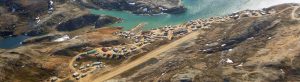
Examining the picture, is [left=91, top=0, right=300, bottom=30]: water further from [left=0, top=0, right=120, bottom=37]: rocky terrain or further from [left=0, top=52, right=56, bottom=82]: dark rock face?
[left=0, top=52, right=56, bottom=82]: dark rock face

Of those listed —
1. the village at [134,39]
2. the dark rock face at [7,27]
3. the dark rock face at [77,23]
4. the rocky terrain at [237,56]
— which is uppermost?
the rocky terrain at [237,56]

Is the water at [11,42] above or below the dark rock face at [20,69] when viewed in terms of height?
below

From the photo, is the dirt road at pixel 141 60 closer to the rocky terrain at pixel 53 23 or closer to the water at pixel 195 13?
the water at pixel 195 13

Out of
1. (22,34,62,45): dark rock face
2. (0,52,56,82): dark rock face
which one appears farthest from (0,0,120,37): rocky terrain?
(0,52,56,82): dark rock face

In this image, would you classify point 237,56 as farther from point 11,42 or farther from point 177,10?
point 11,42

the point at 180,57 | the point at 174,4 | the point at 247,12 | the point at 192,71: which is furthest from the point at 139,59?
the point at 174,4

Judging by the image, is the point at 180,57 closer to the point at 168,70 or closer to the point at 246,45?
the point at 168,70

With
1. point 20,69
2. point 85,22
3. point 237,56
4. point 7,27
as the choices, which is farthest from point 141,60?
point 7,27

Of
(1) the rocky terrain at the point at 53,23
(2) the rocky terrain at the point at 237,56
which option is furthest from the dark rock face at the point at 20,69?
(1) the rocky terrain at the point at 53,23
